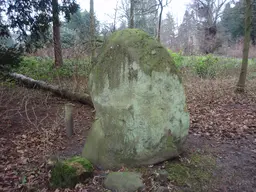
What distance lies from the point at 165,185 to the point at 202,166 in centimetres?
80

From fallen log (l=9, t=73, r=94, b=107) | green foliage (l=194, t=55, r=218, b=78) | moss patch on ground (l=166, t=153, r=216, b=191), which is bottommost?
moss patch on ground (l=166, t=153, r=216, b=191)

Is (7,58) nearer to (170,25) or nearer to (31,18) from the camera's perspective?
(31,18)

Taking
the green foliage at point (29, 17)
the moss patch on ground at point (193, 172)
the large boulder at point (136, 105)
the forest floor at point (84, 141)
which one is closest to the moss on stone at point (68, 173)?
the forest floor at point (84, 141)

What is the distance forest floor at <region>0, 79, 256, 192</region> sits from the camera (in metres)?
3.18

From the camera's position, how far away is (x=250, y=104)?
7.02 metres

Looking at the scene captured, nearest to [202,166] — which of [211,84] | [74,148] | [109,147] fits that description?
[109,147]

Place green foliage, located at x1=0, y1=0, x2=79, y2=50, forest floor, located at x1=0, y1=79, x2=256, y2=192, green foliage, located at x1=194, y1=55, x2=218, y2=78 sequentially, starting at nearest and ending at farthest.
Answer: forest floor, located at x1=0, y1=79, x2=256, y2=192 < green foliage, located at x1=0, y1=0, x2=79, y2=50 < green foliage, located at x1=194, y1=55, x2=218, y2=78

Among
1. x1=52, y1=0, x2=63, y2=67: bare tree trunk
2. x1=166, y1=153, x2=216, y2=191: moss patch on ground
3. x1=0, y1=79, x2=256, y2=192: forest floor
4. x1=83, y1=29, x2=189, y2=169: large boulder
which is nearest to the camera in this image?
x1=166, y1=153, x2=216, y2=191: moss patch on ground

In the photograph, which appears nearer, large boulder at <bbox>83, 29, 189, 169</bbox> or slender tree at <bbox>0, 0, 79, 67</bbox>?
large boulder at <bbox>83, 29, 189, 169</bbox>

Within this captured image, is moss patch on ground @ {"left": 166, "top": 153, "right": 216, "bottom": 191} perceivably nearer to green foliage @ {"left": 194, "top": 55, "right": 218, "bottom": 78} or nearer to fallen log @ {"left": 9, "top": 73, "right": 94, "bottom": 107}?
fallen log @ {"left": 9, "top": 73, "right": 94, "bottom": 107}

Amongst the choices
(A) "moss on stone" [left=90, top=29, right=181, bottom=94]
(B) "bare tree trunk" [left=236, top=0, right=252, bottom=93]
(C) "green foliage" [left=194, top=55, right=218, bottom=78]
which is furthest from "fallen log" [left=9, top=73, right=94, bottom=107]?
(C) "green foliage" [left=194, top=55, right=218, bottom=78]

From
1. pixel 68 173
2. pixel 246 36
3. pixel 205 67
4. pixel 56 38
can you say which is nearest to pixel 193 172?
pixel 68 173

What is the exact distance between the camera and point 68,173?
119 inches

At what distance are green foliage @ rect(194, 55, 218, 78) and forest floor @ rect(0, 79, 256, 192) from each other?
3.28 meters
